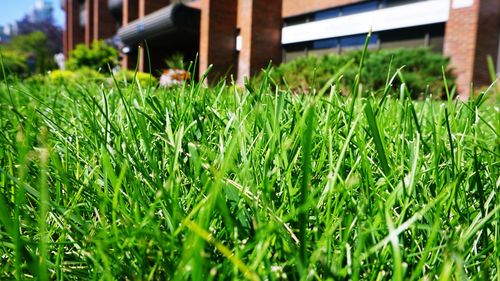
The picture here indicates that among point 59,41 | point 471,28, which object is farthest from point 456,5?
point 59,41

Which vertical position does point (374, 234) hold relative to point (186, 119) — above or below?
below

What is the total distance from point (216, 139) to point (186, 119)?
148 millimetres

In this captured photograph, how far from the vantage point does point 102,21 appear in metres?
35.0

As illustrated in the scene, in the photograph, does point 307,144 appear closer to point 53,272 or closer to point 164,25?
point 53,272

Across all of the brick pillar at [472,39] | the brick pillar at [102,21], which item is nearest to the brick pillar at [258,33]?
the brick pillar at [472,39]

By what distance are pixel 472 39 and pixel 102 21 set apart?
3064 cm

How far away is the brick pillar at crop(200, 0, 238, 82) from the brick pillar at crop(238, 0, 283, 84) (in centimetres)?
123

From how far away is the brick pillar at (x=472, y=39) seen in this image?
12672mm

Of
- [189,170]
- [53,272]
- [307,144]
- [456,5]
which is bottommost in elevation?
[53,272]

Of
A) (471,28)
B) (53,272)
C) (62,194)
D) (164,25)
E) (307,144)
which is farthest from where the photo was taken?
(164,25)

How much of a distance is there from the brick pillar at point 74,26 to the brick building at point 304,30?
1623cm

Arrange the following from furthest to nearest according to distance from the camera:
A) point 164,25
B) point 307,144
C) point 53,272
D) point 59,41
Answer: point 59,41 → point 164,25 → point 53,272 → point 307,144

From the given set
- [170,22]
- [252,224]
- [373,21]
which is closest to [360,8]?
[373,21]

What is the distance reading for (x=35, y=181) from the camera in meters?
0.96
